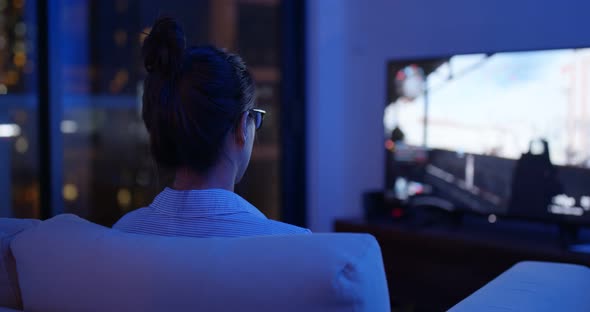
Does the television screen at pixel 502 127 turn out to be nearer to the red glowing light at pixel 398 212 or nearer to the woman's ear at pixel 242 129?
the red glowing light at pixel 398 212

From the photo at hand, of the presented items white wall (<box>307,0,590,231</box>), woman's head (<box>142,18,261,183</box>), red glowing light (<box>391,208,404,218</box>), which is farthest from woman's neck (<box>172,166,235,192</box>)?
white wall (<box>307,0,590,231</box>)

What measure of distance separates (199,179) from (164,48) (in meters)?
0.24

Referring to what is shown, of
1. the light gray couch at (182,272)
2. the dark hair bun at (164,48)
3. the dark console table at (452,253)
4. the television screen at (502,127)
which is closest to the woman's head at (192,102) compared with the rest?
the dark hair bun at (164,48)

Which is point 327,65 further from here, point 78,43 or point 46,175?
point 46,175

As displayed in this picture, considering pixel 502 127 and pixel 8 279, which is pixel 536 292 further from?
pixel 502 127

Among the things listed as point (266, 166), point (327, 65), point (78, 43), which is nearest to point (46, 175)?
point (78, 43)

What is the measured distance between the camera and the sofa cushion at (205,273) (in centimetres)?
72

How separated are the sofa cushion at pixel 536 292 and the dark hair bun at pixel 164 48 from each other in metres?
0.62

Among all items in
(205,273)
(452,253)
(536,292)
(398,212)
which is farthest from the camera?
(398,212)

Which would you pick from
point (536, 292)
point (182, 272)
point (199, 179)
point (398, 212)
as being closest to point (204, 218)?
point (199, 179)

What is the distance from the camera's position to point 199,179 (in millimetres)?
1151

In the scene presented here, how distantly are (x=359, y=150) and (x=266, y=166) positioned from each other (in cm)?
63

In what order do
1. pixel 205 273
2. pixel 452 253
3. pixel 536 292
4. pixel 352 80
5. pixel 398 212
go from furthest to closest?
1. pixel 352 80
2. pixel 398 212
3. pixel 452 253
4. pixel 536 292
5. pixel 205 273

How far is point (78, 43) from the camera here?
10.4ft
